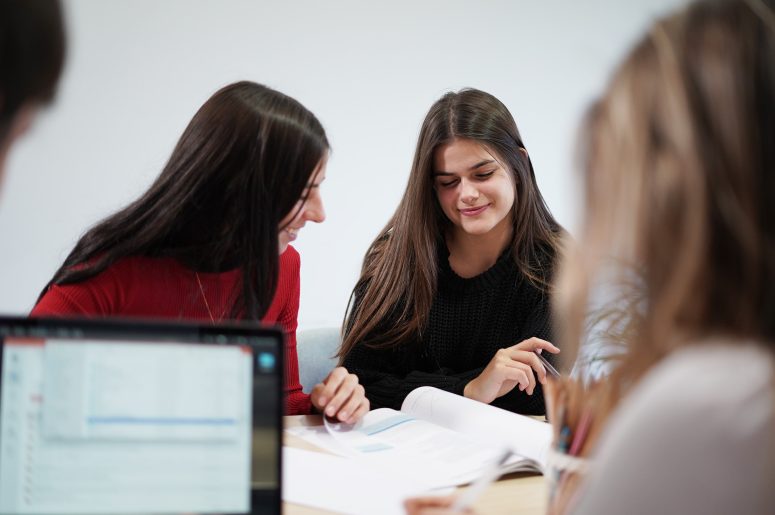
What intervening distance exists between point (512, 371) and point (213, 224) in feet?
1.95

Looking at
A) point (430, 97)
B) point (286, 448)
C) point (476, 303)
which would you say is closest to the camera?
point (286, 448)

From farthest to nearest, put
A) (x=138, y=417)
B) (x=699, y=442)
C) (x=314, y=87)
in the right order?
(x=314, y=87) < (x=138, y=417) < (x=699, y=442)

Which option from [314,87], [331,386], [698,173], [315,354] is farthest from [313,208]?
[314,87]

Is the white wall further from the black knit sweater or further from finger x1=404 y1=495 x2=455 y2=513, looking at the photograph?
finger x1=404 y1=495 x2=455 y2=513

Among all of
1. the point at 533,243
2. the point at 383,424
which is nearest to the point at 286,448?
the point at 383,424

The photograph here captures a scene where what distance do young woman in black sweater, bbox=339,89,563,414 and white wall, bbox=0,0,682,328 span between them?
1.42 feet

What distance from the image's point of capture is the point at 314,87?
2.32 m

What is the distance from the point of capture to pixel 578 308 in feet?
2.04

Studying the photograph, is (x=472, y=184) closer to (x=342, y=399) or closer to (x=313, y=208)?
(x=313, y=208)

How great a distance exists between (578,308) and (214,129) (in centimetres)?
69

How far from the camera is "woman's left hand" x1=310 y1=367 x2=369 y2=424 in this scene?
3.76ft

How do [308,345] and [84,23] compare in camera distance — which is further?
[84,23]

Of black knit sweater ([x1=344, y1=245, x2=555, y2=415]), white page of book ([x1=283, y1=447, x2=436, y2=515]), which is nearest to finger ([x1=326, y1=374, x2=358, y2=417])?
white page of book ([x1=283, y1=447, x2=436, y2=515])

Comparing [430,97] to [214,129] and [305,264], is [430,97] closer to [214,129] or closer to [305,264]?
[305,264]
